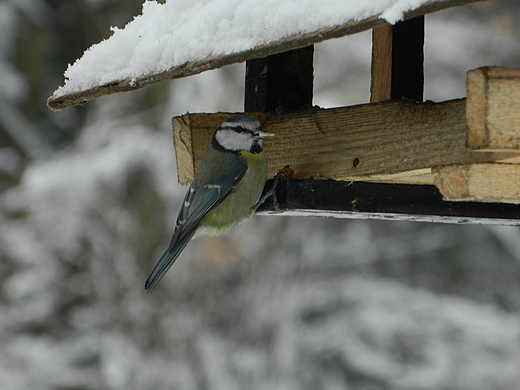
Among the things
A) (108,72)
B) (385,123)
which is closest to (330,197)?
(385,123)

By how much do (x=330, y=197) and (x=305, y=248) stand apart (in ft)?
11.6

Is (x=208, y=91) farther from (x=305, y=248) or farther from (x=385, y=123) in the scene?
(x=385, y=123)

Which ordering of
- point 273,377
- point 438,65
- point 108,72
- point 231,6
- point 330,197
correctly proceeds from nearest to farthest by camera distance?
point 231,6 < point 330,197 < point 108,72 < point 273,377 < point 438,65

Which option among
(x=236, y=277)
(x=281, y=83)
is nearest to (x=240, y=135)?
(x=281, y=83)

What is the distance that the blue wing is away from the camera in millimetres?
2650

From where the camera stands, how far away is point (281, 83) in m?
2.62

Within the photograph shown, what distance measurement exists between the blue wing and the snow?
520mm

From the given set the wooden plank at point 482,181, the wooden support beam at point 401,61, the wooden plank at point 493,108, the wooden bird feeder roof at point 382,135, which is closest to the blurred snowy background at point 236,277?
the wooden bird feeder roof at point 382,135

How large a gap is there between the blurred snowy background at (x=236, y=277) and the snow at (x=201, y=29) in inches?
135

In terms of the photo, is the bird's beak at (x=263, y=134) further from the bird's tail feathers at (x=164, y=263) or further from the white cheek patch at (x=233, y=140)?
the bird's tail feathers at (x=164, y=263)

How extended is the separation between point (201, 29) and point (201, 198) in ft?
2.85

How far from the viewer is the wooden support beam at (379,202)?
218 centimetres

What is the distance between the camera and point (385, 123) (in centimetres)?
207

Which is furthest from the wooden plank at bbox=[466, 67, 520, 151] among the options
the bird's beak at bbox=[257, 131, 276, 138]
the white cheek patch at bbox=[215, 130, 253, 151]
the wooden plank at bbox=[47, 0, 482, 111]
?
the white cheek patch at bbox=[215, 130, 253, 151]
